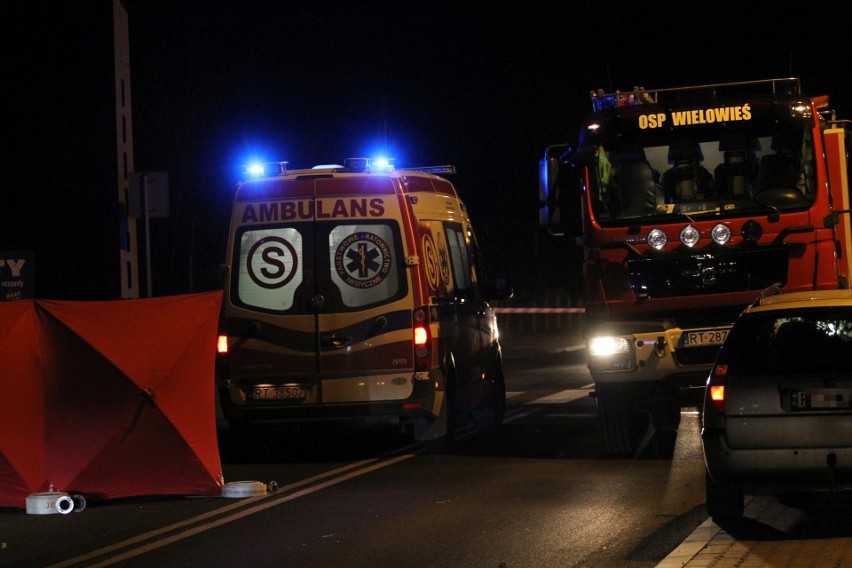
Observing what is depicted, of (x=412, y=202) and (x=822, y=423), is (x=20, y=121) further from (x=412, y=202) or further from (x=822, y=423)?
(x=822, y=423)

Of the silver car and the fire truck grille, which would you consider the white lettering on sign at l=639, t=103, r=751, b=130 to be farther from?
the silver car

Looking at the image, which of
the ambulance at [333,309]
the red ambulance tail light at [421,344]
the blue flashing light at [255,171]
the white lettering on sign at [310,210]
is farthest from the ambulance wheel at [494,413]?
the blue flashing light at [255,171]

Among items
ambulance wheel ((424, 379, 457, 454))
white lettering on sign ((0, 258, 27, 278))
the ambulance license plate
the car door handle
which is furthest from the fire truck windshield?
white lettering on sign ((0, 258, 27, 278))

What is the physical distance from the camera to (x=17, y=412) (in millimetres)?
10102

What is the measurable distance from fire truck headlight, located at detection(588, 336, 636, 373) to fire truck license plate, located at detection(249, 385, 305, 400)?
272 cm

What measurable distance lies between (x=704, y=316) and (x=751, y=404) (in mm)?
3831

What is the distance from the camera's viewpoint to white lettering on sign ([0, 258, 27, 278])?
15.9 meters

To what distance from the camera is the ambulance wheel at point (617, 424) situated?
482 inches

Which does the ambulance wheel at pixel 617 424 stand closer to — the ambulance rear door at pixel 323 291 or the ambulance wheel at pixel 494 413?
the ambulance rear door at pixel 323 291

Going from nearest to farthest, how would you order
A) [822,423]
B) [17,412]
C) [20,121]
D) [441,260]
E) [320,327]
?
[822,423] → [17,412] → [320,327] → [441,260] → [20,121]

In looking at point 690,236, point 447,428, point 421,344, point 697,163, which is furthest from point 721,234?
point 447,428

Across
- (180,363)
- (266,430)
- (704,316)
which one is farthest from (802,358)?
(266,430)

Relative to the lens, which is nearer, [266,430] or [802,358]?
[802,358]

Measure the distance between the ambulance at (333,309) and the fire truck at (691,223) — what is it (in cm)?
159
